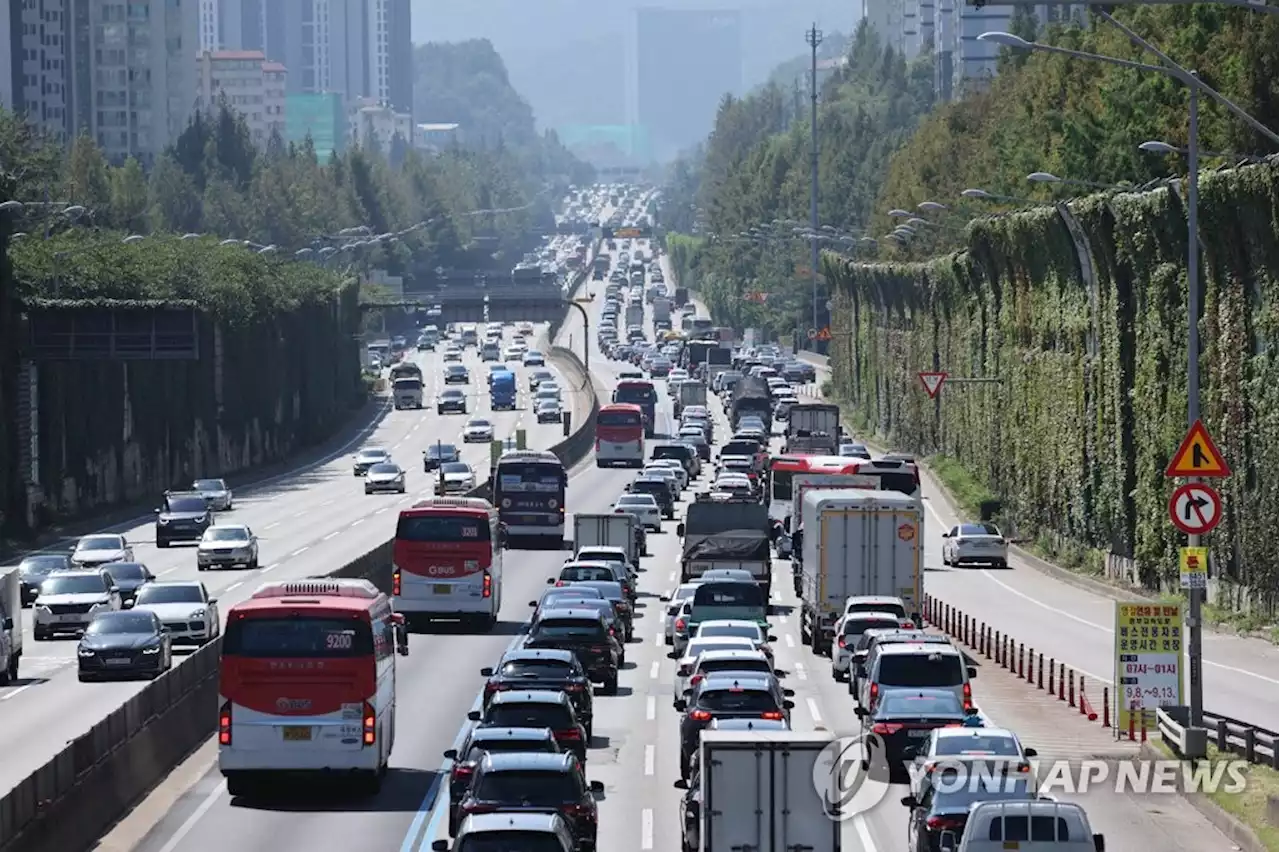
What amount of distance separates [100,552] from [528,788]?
1795 inches

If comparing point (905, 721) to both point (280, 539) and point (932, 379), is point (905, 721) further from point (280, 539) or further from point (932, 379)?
point (932, 379)

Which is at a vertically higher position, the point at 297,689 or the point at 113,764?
the point at 297,689

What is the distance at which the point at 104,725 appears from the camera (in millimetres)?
32156

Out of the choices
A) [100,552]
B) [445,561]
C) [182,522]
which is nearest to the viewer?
[445,561]

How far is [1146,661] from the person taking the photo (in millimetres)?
37781

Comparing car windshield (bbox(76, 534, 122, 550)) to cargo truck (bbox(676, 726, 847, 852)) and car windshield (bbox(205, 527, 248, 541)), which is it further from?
cargo truck (bbox(676, 726, 847, 852))

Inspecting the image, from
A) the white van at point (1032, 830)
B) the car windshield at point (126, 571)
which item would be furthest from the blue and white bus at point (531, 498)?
the white van at point (1032, 830)

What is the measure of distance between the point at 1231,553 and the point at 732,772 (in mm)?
38668

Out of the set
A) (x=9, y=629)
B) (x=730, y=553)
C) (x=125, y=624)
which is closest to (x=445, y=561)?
(x=125, y=624)

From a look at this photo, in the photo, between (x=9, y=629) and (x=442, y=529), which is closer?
(x=9, y=629)

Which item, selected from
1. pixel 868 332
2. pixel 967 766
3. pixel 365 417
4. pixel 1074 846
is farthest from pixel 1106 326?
pixel 365 417

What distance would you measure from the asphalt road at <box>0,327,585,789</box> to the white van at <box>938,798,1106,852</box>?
50.1 feet

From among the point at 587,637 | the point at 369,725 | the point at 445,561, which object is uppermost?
the point at 369,725

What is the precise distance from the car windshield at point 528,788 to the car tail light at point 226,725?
21.4ft
